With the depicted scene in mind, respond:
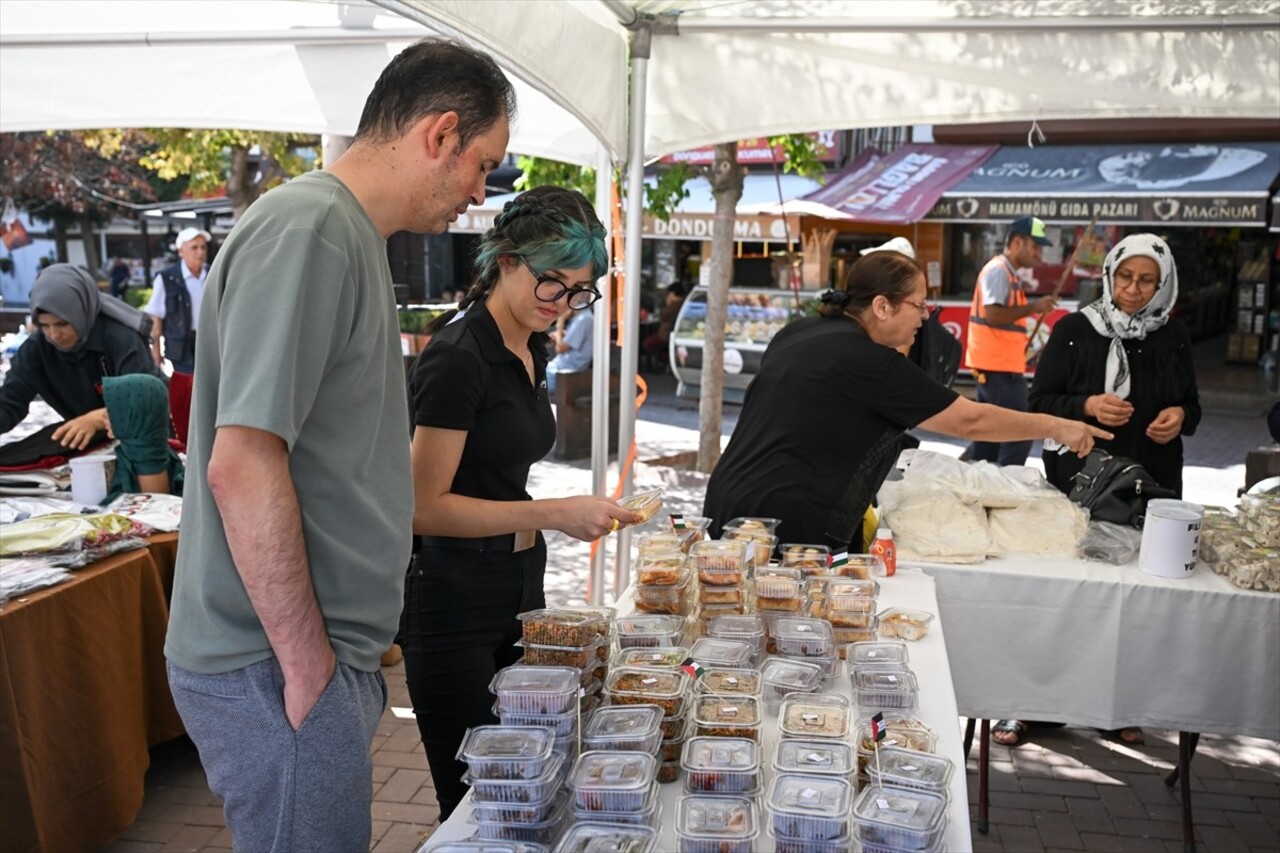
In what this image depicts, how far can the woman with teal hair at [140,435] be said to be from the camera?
13.2 ft

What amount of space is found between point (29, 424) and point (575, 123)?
384 inches

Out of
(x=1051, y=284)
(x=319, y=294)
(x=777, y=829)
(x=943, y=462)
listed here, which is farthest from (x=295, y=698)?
(x=1051, y=284)

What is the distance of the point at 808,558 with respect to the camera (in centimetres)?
311

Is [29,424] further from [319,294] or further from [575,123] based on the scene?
[319,294]

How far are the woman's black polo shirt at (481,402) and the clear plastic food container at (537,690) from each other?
23.4 inches

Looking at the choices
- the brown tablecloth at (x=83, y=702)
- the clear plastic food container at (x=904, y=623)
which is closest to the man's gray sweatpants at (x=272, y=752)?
the clear plastic food container at (x=904, y=623)

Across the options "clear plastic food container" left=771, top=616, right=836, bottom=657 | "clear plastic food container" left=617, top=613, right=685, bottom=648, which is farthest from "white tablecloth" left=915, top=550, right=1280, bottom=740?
"clear plastic food container" left=617, top=613, right=685, bottom=648

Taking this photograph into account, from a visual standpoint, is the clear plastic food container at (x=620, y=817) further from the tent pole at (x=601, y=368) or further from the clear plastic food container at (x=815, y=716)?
the tent pole at (x=601, y=368)

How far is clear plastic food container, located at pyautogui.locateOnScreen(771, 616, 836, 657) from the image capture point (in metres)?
2.53

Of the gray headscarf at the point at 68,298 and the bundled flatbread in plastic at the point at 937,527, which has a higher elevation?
the gray headscarf at the point at 68,298

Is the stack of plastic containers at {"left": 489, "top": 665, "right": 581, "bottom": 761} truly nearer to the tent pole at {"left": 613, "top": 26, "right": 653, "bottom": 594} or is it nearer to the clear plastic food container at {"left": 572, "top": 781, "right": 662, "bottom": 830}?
the clear plastic food container at {"left": 572, "top": 781, "right": 662, "bottom": 830}

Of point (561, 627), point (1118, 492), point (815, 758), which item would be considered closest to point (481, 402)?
point (561, 627)

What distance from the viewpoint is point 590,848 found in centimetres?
165

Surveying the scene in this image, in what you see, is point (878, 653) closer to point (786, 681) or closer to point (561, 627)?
point (786, 681)
